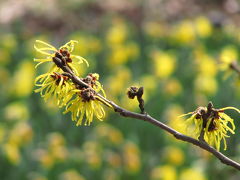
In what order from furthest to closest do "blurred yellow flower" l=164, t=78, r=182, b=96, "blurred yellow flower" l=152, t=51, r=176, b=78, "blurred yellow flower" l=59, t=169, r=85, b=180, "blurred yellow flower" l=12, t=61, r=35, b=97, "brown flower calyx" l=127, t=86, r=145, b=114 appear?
"blurred yellow flower" l=152, t=51, r=176, b=78, "blurred yellow flower" l=12, t=61, r=35, b=97, "blurred yellow flower" l=164, t=78, r=182, b=96, "blurred yellow flower" l=59, t=169, r=85, b=180, "brown flower calyx" l=127, t=86, r=145, b=114

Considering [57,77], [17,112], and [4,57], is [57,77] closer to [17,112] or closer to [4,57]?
[17,112]

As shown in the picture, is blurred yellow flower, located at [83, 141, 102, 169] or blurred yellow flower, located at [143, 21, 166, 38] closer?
blurred yellow flower, located at [83, 141, 102, 169]

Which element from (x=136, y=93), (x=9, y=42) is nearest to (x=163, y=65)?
(x=9, y=42)

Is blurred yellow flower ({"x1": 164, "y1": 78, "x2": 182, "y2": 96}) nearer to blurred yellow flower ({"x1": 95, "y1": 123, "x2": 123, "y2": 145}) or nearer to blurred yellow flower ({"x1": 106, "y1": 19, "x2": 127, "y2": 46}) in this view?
blurred yellow flower ({"x1": 95, "y1": 123, "x2": 123, "y2": 145})

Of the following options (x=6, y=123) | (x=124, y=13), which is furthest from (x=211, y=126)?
(x=124, y=13)

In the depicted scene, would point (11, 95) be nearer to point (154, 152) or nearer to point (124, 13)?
point (154, 152)

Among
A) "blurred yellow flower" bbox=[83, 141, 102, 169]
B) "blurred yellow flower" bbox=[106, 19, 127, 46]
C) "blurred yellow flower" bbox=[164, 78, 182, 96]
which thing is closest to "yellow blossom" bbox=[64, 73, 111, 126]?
"blurred yellow flower" bbox=[83, 141, 102, 169]

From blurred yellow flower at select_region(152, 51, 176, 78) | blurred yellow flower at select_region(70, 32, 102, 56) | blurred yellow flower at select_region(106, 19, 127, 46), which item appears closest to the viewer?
blurred yellow flower at select_region(152, 51, 176, 78)

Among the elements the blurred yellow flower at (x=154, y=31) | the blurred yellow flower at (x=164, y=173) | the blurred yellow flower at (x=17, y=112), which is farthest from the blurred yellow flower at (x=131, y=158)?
the blurred yellow flower at (x=154, y=31)

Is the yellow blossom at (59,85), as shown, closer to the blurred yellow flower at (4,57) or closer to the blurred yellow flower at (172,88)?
the blurred yellow flower at (172,88)
